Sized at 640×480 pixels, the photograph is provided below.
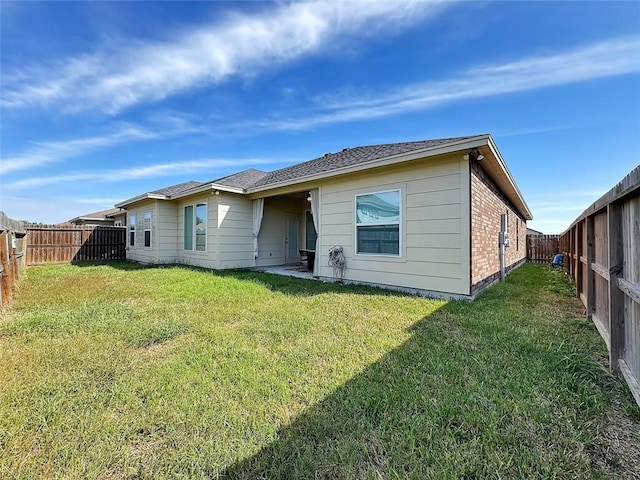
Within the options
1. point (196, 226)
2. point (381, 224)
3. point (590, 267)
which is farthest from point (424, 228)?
point (196, 226)

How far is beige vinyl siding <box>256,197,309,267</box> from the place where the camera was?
34.2 feet

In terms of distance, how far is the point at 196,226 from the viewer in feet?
33.7

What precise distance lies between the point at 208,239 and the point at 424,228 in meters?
7.20

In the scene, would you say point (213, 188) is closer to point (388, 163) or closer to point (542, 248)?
point (388, 163)

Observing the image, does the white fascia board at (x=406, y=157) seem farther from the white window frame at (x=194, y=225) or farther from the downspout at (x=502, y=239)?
the white window frame at (x=194, y=225)

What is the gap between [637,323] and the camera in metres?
2.13

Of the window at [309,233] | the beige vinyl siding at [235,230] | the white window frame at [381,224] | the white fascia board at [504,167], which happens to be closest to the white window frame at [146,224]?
the beige vinyl siding at [235,230]

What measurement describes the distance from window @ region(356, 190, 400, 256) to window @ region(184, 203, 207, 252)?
588cm

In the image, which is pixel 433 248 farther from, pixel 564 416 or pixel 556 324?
pixel 564 416

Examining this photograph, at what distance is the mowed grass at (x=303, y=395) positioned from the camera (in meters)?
1.54

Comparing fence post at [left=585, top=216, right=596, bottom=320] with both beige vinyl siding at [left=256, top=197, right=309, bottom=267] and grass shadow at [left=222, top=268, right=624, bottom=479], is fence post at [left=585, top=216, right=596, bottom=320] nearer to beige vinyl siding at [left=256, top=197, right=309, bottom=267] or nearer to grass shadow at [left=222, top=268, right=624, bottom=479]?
grass shadow at [left=222, top=268, right=624, bottom=479]

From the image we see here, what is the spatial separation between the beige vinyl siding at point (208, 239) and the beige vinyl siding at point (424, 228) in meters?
4.82

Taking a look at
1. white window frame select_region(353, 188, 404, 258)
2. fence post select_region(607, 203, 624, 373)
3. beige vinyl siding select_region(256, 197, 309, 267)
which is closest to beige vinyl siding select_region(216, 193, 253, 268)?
beige vinyl siding select_region(256, 197, 309, 267)

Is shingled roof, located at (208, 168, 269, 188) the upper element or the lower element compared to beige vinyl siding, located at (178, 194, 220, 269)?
upper
